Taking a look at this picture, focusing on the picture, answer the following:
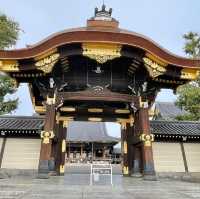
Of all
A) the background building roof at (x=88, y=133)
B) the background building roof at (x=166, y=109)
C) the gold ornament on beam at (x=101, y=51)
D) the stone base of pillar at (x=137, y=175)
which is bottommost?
the stone base of pillar at (x=137, y=175)

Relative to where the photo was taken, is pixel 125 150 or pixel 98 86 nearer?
pixel 98 86

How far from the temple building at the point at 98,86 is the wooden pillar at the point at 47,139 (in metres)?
0.02

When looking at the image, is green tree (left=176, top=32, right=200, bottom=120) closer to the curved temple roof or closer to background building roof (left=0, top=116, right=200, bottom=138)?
background building roof (left=0, top=116, right=200, bottom=138)

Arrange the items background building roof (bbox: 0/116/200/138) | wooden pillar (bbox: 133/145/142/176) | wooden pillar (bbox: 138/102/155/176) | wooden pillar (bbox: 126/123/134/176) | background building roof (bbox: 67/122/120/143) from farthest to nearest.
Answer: background building roof (bbox: 67/122/120/143) < background building roof (bbox: 0/116/200/138) < wooden pillar (bbox: 126/123/134/176) < wooden pillar (bbox: 133/145/142/176) < wooden pillar (bbox: 138/102/155/176)

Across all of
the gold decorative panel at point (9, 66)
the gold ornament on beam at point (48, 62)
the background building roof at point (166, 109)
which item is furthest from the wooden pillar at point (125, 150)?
the background building roof at point (166, 109)

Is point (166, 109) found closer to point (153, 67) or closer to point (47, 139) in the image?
point (153, 67)

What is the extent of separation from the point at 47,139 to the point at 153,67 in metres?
4.95

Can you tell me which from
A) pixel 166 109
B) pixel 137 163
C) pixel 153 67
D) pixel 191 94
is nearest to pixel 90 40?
pixel 153 67

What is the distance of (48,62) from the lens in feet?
37.9

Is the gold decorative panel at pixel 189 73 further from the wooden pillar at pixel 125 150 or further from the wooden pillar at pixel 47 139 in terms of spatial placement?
the wooden pillar at pixel 47 139

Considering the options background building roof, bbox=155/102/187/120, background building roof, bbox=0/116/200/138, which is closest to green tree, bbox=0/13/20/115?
background building roof, bbox=0/116/200/138

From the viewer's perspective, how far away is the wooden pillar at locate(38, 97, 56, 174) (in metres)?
11.0

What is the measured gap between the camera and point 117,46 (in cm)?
1155

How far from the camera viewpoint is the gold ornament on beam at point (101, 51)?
11.6 metres
